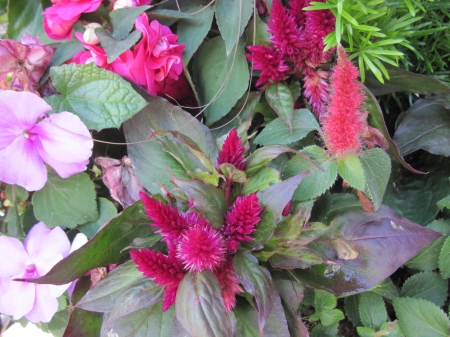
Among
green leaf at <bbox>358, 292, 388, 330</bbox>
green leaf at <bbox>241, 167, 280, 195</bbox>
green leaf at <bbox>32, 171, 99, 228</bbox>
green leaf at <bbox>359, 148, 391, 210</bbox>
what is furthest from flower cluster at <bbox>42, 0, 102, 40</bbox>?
green leaf at <bbox>358, 292, 388, 330</bbox>

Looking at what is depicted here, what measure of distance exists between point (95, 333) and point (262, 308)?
0.33 m

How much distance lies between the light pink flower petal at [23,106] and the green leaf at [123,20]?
0.16 metres

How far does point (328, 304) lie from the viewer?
62 cm

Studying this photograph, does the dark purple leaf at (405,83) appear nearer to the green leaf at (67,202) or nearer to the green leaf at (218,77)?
the green leaf at (218,77)

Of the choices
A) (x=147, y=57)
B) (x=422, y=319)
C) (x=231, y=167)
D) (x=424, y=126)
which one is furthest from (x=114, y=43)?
(x=422, y=319)

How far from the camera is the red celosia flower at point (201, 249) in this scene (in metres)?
0.43

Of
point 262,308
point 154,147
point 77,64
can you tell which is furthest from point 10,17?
point 262,308

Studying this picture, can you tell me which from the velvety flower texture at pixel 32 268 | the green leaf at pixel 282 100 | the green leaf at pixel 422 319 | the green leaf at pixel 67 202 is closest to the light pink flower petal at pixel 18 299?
the velvety flower texture at pixel 32 268

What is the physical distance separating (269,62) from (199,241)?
0.31m

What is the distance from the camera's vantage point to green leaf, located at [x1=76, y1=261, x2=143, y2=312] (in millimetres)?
562

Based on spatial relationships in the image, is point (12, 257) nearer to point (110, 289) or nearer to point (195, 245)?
point (110, 289)

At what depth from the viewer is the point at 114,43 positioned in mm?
588

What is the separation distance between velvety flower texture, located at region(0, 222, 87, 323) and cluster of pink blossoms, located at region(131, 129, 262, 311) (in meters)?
0.26

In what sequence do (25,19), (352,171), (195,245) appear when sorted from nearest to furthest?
(195,245)
(352,171)
(25,19)
